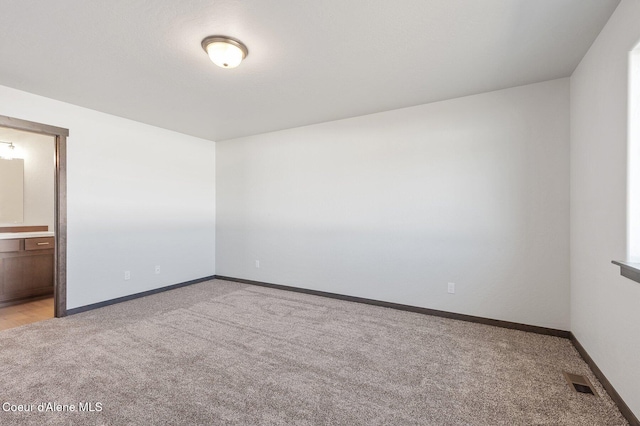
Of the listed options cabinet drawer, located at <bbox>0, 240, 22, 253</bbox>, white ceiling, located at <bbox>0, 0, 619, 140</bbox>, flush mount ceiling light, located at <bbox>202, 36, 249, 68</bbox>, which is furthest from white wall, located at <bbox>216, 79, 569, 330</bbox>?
cabinet drawer, located at <bbox>0, 240, 22, 253</bbox>

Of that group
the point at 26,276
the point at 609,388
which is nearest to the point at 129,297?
the point at 26,276

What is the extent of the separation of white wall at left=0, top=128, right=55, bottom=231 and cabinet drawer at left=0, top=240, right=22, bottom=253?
2.74 ft

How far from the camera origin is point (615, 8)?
73.4 inches

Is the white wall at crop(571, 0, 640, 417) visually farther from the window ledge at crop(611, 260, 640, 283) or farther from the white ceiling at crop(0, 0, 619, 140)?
the white ceiling at crop(0, 0, 619, 140)

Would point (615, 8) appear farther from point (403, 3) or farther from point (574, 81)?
point (403, 3)

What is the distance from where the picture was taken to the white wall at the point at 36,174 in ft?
15.6

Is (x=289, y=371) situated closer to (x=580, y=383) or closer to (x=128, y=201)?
(x=580, y=383)

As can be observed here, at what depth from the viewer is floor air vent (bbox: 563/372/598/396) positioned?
1997 mm

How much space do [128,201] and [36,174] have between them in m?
2.11

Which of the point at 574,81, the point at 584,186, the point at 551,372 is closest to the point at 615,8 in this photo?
the point at 574,81

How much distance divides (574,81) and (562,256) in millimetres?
1612

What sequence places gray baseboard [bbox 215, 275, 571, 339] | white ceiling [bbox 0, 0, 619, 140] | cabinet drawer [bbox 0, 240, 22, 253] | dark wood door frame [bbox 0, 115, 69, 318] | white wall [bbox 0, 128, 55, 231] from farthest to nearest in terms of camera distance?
white wall [bbox 0, 128, 55, 231] → cabinet drawer [bbox 0, 240, 22, 253] → dark wood door frame [bbox 0, 115, 69, 318] → gray baseboard [bbox 215, 275, 571, 339] → white ceiling [bbox 0, 0, 619, 140]

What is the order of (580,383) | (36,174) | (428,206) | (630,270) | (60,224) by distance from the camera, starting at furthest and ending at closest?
(36,174) < (428,206) < (60,224) < (580,383) < (630,270)

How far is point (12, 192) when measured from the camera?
4.89 m
